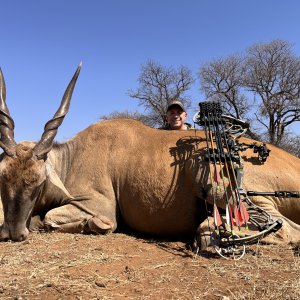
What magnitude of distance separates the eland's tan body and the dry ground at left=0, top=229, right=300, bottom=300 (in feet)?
1.45

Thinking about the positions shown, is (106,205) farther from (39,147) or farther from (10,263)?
(10,263)

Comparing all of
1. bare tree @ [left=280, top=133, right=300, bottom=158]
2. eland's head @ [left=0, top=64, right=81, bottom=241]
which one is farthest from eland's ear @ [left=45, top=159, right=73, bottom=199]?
bare tree @ [left=280, top=133, right=300, bottom=158]

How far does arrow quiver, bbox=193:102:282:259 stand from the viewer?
3.53 meters

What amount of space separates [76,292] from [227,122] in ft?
8.71

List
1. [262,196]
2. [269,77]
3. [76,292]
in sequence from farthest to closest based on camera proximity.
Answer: [269,77], [262,196], [76,292]

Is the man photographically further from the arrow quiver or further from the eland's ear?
the eland's ear

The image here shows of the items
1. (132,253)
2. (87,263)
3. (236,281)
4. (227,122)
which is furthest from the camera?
(227,122)

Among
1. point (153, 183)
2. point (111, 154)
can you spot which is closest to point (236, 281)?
point (153, 183)

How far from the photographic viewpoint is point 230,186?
3967mm

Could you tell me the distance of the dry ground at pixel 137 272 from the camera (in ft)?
8.38

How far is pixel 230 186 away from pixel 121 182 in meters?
1.39

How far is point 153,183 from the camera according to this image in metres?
4.54

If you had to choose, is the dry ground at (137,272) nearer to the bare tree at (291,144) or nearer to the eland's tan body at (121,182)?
the eland's tan body at (121,182)

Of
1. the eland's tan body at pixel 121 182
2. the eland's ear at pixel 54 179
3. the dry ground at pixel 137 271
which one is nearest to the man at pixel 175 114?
the eland's tan body at pixel 121 182
